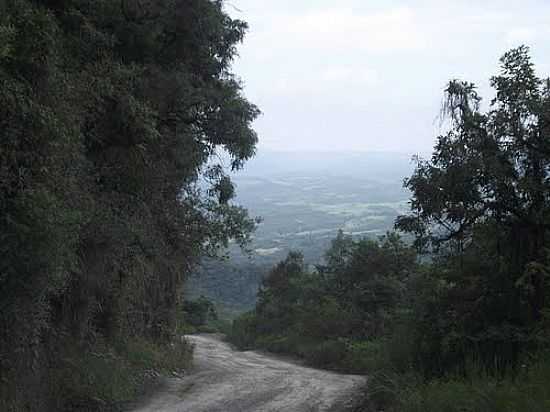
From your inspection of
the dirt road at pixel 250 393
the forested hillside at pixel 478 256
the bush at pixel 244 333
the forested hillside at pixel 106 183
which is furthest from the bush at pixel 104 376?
the bush at pixel 244 333

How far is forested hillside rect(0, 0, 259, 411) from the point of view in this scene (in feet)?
27.4

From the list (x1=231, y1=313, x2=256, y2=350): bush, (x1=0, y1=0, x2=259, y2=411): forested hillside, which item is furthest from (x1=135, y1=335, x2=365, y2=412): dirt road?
(x1=231, y1=313, x2=256, y2=350): bush

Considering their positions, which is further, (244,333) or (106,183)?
(244,333)

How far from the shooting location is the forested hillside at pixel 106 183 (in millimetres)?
8359

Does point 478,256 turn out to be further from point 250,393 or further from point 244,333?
point 244,333

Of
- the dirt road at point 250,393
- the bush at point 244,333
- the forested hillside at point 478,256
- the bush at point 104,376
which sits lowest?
the bush at point 244,333

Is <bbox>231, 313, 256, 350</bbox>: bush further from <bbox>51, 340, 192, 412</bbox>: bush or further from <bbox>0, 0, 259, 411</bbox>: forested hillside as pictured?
<bbox>51, 340, 192, 412</bbox>: bush

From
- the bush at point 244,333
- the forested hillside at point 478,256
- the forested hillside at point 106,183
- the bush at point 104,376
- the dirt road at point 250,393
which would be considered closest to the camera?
the forested hillside at point 106,183

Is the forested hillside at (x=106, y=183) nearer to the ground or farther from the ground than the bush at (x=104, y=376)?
farther from the ground

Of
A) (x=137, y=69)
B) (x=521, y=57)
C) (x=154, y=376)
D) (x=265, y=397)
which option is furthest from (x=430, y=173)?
(x=154, y=376)

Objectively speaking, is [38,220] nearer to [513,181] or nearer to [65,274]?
[65,274]

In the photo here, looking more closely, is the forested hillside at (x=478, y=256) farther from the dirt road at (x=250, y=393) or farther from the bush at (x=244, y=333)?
the bush at (x=244, y=333)

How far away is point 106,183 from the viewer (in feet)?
41.1

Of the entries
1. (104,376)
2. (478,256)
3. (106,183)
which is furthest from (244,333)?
(478,256)
